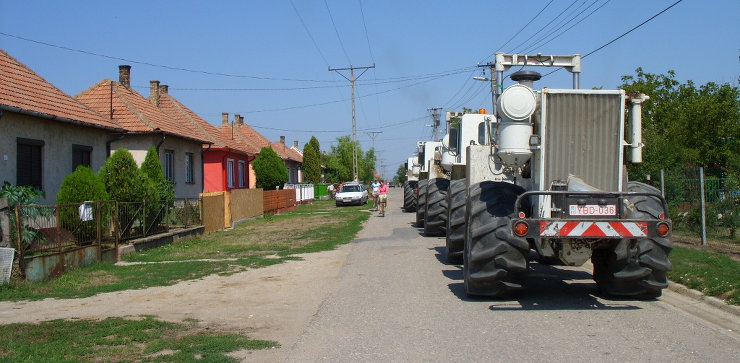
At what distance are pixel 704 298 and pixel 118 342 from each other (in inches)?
275

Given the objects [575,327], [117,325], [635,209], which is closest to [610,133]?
[635,209]

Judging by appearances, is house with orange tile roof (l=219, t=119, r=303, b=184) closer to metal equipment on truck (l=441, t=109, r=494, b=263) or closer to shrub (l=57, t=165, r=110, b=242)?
metal equipment on truck (l=441, t=109, r=494, b=263)

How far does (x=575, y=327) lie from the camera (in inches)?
268

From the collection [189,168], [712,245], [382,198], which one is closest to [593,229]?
[712,245]

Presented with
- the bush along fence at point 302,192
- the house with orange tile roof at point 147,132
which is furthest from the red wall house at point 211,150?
the bush along fence at point 302,192

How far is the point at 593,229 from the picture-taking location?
23.2 feet

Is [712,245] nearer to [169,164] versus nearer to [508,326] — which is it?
[508,326]

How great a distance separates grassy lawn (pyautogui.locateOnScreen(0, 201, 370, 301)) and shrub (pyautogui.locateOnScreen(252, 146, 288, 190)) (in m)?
18.9

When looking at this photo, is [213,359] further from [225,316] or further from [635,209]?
[635,209]

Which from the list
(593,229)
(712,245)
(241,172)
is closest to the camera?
(593,229)

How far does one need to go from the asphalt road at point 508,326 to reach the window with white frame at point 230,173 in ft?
91.4

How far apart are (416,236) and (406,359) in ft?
42.2

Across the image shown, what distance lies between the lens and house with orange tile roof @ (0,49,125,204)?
49.1 feet

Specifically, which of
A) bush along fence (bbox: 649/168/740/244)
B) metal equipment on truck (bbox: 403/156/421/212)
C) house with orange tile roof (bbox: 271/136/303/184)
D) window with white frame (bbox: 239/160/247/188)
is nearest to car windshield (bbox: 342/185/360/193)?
window with white frame (bbox: 239/160/247/188)
